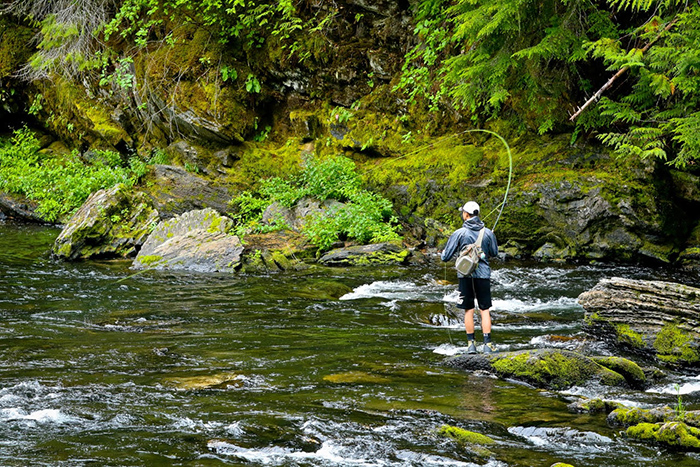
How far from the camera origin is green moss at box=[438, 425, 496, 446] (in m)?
4.29

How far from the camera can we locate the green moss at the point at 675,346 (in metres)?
6.48

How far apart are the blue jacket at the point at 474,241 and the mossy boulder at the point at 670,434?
8.70ft

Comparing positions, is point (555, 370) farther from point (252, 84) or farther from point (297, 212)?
point (252, 84)

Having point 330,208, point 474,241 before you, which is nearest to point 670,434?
point 474,241

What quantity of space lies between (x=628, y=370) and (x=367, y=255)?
7.67 metres

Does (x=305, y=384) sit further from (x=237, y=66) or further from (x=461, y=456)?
(x=237, y=66)

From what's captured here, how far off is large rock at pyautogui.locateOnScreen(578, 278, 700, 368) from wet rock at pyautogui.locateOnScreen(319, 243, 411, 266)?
580cm

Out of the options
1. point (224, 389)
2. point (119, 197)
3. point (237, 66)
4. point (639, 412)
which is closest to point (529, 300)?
point (639, 412)

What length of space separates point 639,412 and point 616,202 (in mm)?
8535

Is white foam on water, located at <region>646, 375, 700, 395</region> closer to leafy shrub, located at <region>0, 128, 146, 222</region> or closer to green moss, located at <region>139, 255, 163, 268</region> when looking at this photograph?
green moss, located at <region>139, 255, 163, 268</region>

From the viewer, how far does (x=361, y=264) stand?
12.9 metres

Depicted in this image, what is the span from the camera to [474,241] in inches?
271

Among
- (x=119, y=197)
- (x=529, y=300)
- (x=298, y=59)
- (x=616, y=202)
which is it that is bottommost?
(x=529, y=300)

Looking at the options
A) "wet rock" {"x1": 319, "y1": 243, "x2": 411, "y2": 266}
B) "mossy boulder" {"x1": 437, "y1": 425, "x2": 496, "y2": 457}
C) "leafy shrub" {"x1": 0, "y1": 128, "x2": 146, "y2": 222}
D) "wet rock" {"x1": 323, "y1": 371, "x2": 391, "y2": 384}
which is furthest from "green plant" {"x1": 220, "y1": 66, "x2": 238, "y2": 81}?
"mossy boulder" {"x1": 437, "y1": 425, "x2": 496, "y2": 457}
